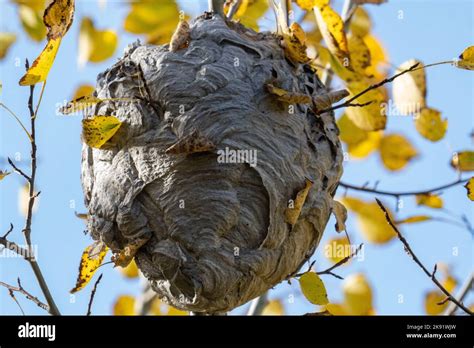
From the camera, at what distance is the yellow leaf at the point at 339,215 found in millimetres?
3889

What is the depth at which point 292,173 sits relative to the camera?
3.67 meters

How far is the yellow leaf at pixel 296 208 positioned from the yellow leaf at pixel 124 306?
2.86 metres

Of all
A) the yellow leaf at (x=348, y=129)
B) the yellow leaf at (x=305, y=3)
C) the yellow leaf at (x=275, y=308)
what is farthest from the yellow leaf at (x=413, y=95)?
the yellow leaf at (x=275, y=308)

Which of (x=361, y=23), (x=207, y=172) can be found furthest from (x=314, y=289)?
(x=361, y=23)

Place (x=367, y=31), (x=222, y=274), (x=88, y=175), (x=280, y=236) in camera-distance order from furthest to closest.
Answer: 1. (x=367, y=31)
2. (x=88, y=175)
3. (x=280, y=236)
4. (x=222, y=274)

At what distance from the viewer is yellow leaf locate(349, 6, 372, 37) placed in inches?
222

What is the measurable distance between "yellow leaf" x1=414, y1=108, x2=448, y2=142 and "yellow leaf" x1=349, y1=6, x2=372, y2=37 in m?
0.94

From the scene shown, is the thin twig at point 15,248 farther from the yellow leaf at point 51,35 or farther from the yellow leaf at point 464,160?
the yellow leaf at point 464,160

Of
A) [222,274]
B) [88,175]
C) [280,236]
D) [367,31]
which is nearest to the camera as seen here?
[222,274]

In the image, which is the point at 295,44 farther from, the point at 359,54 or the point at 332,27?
the point at 359,54

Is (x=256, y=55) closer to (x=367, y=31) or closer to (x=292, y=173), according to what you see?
(x=292, y=173)
